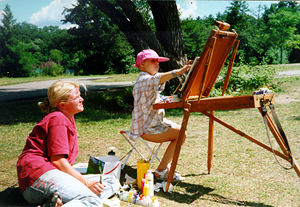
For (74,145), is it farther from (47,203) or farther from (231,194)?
(231,194)

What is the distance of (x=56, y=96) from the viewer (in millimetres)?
2416

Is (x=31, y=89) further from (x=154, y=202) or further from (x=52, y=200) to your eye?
(x=52, y=200)

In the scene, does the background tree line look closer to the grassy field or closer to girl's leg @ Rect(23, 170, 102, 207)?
the grassy field

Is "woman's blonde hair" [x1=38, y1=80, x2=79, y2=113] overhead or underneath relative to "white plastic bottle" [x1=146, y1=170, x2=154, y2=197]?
overhead

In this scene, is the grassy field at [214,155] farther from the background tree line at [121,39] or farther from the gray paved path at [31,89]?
the gray paved path at [31,89]

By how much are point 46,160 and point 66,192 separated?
33 cm

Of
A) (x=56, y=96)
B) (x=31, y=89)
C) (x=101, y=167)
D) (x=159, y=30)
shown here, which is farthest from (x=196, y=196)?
(x=31, y=89)

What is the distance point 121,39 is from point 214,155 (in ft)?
57.5

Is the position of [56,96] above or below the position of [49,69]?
below

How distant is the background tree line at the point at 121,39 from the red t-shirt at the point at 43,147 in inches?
A: 253

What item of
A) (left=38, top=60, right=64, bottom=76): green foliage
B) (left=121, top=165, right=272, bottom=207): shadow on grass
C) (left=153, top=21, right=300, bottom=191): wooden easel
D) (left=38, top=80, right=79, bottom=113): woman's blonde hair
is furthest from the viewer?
(left=38, top=60, right=64, bottom=76): green foliage

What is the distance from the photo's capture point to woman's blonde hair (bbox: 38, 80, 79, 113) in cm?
242

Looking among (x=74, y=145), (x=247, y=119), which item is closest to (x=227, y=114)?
(x=247, y=119)

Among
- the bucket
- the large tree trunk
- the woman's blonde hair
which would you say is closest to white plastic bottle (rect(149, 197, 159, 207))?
the bucket
